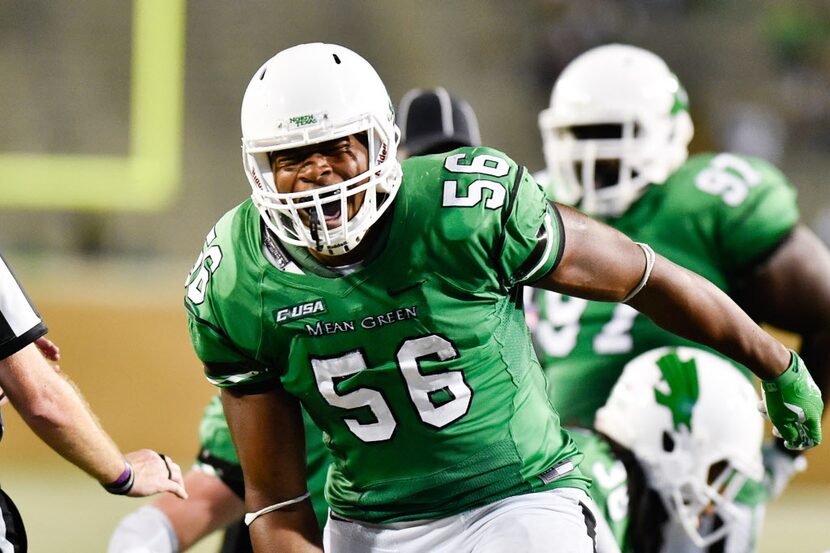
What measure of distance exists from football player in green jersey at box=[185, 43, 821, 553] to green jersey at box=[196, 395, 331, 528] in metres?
0.73

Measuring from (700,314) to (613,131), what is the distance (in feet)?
4.78

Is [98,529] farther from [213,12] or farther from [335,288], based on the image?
[335,288]

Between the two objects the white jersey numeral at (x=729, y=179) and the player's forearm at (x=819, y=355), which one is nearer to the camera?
the white jersey numeral at (x=729, y=179)

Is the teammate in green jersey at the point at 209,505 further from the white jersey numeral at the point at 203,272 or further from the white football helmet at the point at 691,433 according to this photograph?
the white jersey numeral at the point at 203,272

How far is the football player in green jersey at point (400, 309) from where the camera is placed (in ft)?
7.39

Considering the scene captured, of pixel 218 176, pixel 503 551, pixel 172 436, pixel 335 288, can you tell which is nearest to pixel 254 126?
pixel 335 288

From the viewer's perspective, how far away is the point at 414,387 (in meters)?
2.29

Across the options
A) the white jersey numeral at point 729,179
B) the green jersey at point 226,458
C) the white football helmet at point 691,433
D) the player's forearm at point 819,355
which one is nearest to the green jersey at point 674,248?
the white jersey numeral at point 729,179

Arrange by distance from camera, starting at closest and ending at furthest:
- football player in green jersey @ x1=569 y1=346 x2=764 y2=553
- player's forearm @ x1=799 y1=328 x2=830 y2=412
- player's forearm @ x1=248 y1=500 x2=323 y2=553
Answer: player's forearm @ x1=248 y1=500 x2=323 y2=553
football player in green jersey @ x1=569 y1=346 x2=764 y2=553
player's forearm @ x1=799 y1=328 x2=830 y2=412

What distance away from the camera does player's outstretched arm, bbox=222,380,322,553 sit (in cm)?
238

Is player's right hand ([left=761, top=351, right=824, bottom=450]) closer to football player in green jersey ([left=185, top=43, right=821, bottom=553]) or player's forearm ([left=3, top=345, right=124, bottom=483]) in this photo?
football player in green jersey ([left=185, top=43, right=821, bottom=553])

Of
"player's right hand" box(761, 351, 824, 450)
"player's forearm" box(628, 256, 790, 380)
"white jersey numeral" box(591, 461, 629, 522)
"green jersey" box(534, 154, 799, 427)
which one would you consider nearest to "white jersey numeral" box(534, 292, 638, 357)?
"green jersey" box(534, 154, 799, 427)

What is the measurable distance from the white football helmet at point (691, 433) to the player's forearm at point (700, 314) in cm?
67

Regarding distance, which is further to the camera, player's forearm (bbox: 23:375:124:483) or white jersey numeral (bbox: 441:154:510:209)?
player's forearm (bbox: 23:375:124:483)
